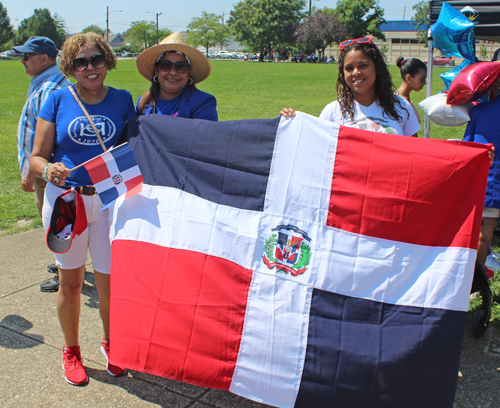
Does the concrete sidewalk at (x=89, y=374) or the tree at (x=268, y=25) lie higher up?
the tree at (x=268, y=25)

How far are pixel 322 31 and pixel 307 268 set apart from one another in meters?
72.5

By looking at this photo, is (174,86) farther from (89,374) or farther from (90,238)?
(89,374)

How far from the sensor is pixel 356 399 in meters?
2.12

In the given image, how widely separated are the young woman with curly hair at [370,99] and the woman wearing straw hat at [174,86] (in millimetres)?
806

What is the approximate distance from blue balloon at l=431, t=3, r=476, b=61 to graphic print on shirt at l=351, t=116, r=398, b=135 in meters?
1.84

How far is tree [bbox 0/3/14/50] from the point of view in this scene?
7404cm

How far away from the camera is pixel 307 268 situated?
2291 mm

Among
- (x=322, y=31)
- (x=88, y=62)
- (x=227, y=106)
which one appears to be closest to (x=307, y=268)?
A: (x=88, y=62)

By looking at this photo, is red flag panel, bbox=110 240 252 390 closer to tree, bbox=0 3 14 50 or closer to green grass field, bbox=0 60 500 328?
green grass field, bbox=0 60 500 328

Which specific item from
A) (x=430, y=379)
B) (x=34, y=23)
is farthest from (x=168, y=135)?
(x=34, y=23)

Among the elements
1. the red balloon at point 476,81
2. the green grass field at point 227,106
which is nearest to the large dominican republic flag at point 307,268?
the red balloon at point 476,81

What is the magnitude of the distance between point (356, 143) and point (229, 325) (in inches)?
45.5

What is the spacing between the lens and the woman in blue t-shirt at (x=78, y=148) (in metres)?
2.43

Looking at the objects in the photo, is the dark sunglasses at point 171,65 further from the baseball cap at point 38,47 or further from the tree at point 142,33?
the tree at point 142,33
